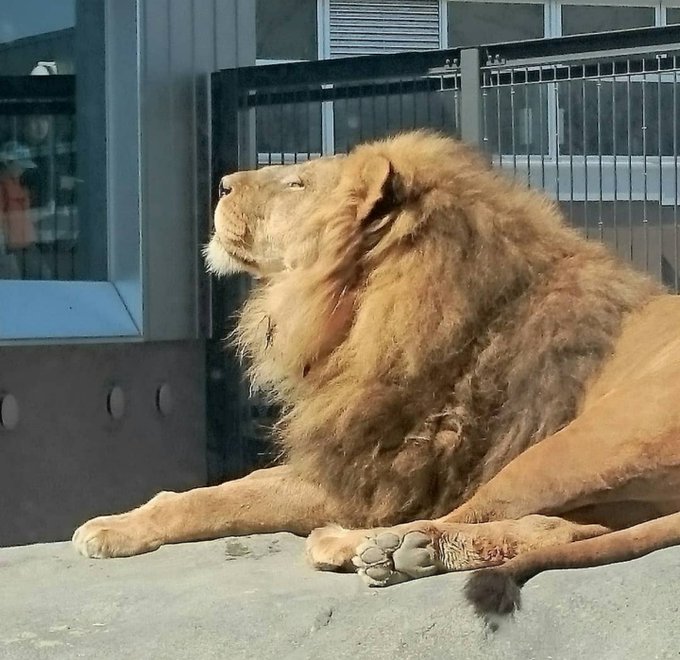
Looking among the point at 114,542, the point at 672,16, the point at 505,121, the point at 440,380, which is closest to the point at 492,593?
the point at 440,380

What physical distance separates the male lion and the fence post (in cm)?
212

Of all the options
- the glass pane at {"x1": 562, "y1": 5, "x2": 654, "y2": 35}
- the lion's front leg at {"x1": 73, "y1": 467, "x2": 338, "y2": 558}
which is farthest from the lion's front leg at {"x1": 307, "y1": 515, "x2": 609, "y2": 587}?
the glass pane at {"x1": 562, "y1": 5, "x2": 654, "y2": 35}

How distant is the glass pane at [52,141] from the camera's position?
19.1 ft

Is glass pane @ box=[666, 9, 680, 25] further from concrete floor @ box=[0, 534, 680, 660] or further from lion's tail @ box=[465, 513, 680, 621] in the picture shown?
concrete floor @ box=[0, 534, 680, 660]

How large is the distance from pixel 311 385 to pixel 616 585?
3.71 feet

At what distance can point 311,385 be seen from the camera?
3.25m

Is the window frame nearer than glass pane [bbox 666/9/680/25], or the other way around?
the window frame

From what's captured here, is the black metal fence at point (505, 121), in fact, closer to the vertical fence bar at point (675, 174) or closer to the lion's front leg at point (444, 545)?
the vertical fence bar at point (675, 174)

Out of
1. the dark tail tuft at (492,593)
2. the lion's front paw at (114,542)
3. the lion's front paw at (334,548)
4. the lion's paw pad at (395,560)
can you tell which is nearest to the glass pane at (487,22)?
the lion's front paw at (114,542)

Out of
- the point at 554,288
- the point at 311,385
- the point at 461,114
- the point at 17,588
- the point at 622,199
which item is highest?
the point at 461,114

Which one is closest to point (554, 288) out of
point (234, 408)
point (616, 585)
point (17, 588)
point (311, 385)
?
point (311, 385)

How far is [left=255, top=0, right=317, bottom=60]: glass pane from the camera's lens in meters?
9.59

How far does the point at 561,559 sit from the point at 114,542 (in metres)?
1.29

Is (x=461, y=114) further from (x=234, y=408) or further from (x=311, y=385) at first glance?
(x=311, y=385)
